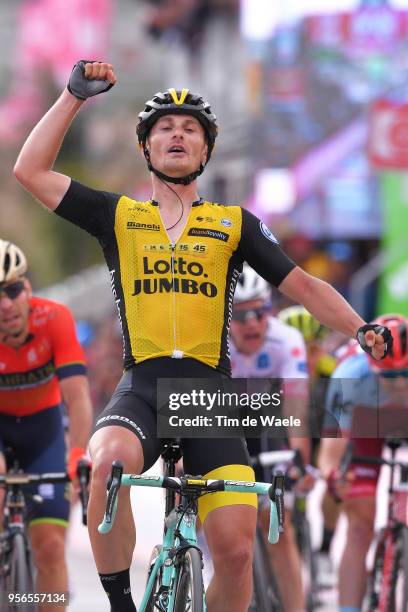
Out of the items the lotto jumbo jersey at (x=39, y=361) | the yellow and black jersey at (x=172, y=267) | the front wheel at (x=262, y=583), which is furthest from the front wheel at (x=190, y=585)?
the front wheel at (x=262, y=583)

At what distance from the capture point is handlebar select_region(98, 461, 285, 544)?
5445 millimetres

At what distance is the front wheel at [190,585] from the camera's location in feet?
17.7

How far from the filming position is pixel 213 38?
48.2 meters

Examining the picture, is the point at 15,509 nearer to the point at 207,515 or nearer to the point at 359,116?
the point at 207,515

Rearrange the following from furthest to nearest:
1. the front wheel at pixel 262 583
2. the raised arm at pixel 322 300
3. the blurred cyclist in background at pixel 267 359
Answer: the blurred cyclist in background at pixel 267 359, the front wheel at pixel 262 583, the raised arm at pixel 322 300

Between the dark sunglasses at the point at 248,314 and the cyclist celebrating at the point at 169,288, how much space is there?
8.10ft

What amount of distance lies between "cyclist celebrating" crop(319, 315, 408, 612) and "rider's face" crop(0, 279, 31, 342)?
1.61 metres

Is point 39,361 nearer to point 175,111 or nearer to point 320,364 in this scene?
point 175,111

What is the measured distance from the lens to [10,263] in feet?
25.5

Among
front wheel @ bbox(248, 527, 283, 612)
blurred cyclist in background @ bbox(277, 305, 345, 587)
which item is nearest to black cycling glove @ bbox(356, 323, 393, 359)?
front wheel @ bbox(248, 527, 283, 612)

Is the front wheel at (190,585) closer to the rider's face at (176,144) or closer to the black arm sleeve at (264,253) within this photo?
the black arm sleeve at (264,253)

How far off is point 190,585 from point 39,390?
2.86 metres

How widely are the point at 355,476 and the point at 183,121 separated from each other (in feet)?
9.30

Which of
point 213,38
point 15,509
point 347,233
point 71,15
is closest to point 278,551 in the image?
point 15,509
